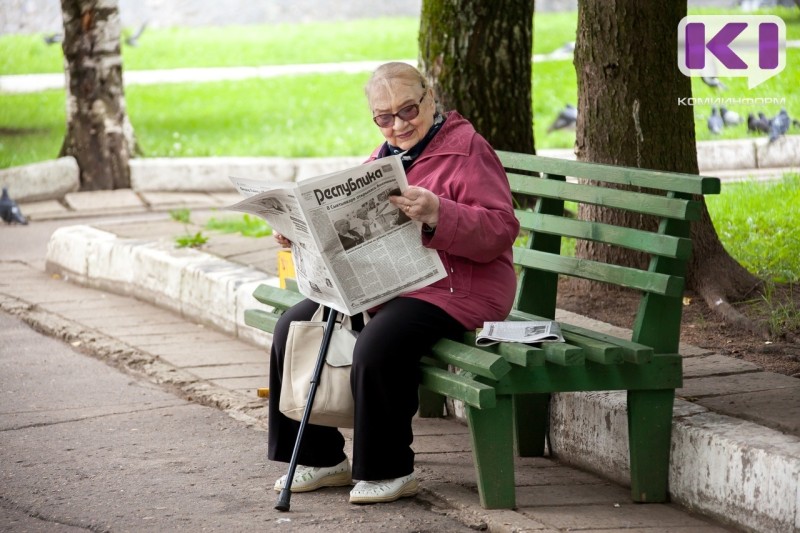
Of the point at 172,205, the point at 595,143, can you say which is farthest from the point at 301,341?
the point at 172,205

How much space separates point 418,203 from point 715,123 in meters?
8.39

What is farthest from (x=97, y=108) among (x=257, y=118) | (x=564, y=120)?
(x=564, y=120)

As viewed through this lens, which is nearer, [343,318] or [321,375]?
[321,375]

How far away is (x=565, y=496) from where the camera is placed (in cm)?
409

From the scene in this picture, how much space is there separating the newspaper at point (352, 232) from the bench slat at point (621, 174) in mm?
734

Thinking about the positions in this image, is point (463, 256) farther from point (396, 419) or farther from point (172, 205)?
point (172, 205)

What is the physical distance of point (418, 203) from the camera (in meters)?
3.85

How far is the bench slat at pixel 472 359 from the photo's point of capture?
12.2 ft

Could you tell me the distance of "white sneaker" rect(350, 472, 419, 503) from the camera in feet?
13.4

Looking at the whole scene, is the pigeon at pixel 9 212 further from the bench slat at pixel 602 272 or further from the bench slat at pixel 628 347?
the bench slat at pixel 628 347

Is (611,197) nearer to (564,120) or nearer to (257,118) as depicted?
(564,120)

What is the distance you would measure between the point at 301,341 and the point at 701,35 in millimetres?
5176

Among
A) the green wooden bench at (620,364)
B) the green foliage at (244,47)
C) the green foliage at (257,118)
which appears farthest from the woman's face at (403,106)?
the green foliage at (244,47)

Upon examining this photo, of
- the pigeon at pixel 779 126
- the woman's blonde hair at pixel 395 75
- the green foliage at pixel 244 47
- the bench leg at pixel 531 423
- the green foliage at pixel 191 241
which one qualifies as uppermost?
the green foliage at pixel 244 47
